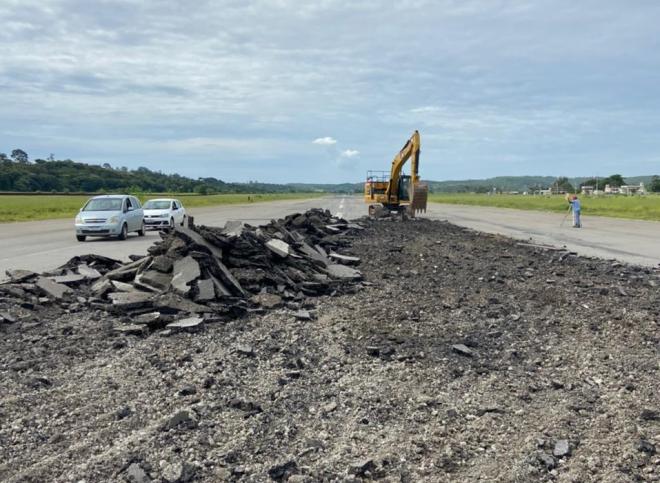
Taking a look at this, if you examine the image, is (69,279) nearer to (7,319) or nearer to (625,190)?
(7,319)

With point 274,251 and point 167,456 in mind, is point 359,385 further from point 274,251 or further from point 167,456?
point 274,251

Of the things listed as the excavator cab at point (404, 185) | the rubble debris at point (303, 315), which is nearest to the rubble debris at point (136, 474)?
the rubble debris at point (303, 315)

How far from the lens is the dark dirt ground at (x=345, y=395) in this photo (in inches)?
175

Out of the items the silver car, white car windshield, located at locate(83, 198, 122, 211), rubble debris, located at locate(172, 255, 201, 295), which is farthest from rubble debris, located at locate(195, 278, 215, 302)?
white car windshield, located at locate(83, 198, 122, 211)

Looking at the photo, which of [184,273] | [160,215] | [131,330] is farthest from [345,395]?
[160,215]

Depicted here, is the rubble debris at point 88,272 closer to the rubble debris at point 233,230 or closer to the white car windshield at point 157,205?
the rubble debris at point 233,230

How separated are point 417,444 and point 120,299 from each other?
573 cm

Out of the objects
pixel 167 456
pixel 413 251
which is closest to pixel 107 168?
pixel 413 251

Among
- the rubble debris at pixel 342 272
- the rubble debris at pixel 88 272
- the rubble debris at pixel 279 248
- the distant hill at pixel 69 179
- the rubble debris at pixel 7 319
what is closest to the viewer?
the rubble debris at pixel 7 319

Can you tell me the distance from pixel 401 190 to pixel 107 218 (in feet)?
58.1

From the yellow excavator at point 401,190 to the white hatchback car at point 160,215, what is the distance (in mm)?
12824

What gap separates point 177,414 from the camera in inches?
201

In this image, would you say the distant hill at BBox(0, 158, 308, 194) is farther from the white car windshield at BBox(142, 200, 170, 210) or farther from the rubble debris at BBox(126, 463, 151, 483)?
the rubble debris at BBox(126, 463, 151, 483)

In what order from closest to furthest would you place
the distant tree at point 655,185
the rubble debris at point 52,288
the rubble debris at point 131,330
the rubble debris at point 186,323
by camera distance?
the rubble debris at point 131,330 < the rubble debris at point 186,323 < the rubble debris at point 52,288 < the distant tree at point 655,185
